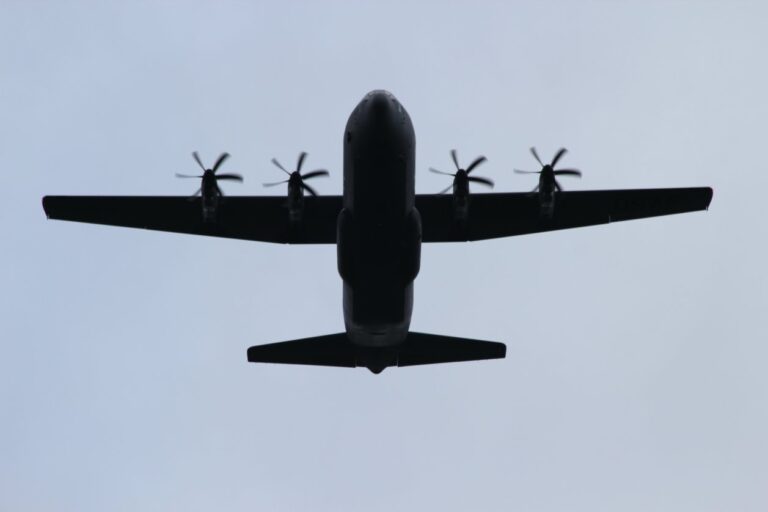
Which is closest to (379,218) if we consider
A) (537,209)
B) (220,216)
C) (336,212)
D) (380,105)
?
(380,105)

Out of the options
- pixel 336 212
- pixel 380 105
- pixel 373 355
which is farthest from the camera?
pixel 336 212

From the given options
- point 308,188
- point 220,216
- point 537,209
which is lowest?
point 220,216

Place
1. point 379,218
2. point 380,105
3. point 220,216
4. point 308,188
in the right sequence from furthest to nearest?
Answer: point 220,216 → point 308,188 → point 379,218 → point 380,105

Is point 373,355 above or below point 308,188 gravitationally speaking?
below

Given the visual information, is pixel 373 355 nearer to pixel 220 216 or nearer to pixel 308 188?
pixel 308 188

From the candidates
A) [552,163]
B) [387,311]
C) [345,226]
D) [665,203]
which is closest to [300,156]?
[345,226]

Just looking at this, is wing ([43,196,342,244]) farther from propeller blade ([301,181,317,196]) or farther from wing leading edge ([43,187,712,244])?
propeller blade ([301,181,317,196])

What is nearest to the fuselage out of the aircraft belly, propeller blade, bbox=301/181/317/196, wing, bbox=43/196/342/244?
the aircraft belly

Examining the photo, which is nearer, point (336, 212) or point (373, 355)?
point (373, 355)

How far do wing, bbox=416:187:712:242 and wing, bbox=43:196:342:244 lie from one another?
373 cm

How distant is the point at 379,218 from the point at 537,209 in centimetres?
815

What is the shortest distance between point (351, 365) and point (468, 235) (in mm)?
6524

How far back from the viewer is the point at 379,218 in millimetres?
30531

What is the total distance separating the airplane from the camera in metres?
31.2
